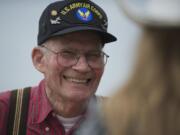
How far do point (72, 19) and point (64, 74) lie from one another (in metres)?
0.25

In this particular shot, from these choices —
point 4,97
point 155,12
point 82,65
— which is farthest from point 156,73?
point 4,97

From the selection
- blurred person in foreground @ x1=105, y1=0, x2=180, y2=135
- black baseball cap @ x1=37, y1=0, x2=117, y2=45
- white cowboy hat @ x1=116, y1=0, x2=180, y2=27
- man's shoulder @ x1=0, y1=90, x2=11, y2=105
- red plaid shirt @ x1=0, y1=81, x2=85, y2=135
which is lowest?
red plaid shirt @ x1=0, y1=81, x2=85, y2=135

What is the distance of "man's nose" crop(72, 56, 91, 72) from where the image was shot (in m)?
2.21

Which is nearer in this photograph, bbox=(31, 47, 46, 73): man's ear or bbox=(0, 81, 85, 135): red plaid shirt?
bbox=(0, 81, 85, 135): red plaid shirt

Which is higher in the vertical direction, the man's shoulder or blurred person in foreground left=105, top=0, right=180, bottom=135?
blurred person in foreground left=105, top=0, right=180, bottom=135

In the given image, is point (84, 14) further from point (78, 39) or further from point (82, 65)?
point (82, 65)

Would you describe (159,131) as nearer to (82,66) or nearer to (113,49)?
(82,66)

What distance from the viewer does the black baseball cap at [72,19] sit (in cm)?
221

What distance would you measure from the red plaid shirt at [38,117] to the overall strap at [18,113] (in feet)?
0.07

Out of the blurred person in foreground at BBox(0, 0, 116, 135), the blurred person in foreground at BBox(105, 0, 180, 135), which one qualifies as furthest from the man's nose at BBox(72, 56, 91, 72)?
the blurred person in foreground at BBox(105, 0, 180, 135)

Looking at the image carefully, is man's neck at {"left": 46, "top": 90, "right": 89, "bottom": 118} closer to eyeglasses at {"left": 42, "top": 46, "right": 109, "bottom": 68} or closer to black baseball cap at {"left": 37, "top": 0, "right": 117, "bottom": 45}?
eyeglasses at {"left": 42, "top": 46, "right": 109, "bottom": 68}

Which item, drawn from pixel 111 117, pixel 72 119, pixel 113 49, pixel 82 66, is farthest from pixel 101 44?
pixel 111 117

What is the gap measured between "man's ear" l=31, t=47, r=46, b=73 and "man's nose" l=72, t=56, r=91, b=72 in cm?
17

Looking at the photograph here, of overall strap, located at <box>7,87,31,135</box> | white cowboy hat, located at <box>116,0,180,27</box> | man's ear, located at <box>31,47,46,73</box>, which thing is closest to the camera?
white cowboy hat, located at <box>116,0,180,27</box>
